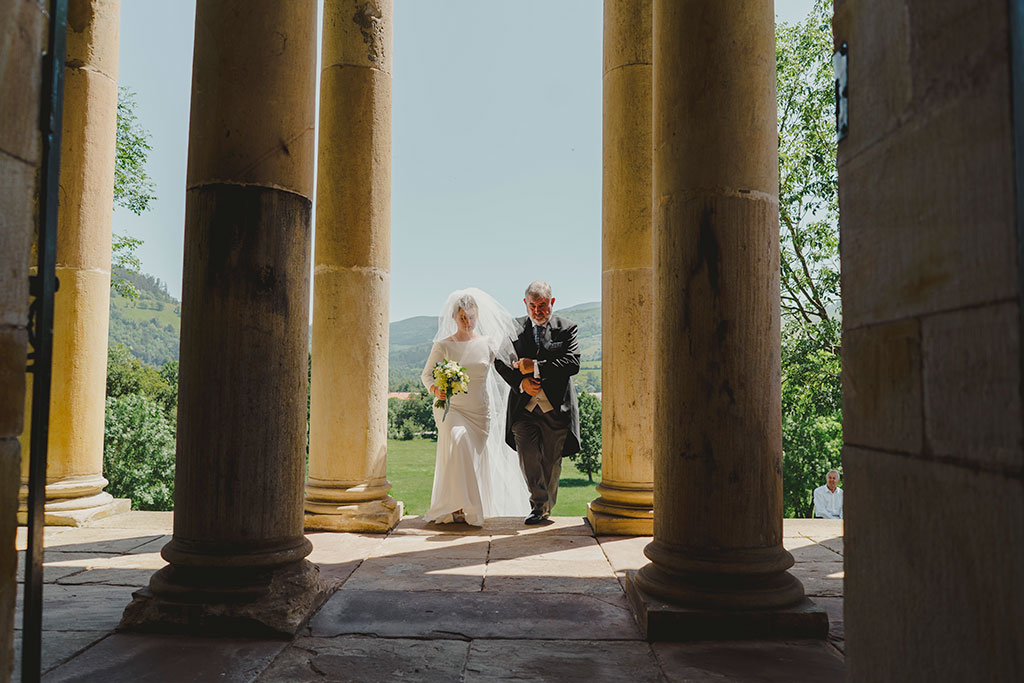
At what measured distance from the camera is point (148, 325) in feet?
513

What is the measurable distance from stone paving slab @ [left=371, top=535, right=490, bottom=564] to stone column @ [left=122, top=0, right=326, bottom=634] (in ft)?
9.94

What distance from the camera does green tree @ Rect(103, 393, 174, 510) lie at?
36.8 metres

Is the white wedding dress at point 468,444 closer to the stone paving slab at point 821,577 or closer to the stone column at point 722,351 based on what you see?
the stone paving slab at point 821,577

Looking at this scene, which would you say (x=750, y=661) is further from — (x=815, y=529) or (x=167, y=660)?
(x=815, y=529)

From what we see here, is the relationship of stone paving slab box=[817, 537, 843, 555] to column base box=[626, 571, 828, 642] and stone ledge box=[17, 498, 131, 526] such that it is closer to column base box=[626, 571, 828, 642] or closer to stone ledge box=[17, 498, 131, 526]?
column base box=[626, 571, 828, 642]

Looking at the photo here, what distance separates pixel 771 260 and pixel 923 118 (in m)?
3.72

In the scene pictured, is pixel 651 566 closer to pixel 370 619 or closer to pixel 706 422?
pixel 706 422

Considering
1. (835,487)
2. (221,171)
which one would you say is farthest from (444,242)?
(221,171)

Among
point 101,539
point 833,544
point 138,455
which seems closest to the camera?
point 833,544

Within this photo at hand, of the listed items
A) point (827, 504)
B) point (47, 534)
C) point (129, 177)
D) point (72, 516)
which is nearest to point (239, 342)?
point (47, 534)

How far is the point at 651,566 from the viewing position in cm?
680

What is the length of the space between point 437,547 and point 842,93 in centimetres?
815

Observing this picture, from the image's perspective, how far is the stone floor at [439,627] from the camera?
535cm

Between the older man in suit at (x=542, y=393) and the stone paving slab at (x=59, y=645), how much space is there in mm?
7176
